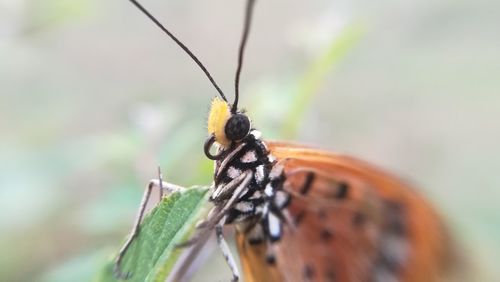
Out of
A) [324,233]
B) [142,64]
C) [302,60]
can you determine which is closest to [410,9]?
[142,64]

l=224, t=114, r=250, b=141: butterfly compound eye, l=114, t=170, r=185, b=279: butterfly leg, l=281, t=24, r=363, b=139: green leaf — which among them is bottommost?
l=114, t=170, r=185, b=279: butterfly leg

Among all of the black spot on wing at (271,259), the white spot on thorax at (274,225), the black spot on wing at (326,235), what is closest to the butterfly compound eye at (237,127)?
the white spot on thorax at (274,225)

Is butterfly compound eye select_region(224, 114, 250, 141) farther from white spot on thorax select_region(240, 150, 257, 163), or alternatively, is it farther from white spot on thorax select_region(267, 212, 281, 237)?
white spot on thorax select_region(267, 212, 281, 237)

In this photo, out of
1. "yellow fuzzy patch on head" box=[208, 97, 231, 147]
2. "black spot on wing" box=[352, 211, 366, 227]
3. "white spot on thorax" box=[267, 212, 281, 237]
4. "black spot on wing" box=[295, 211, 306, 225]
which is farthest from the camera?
"black spot on wing" box=[352, 211, 366, 227]

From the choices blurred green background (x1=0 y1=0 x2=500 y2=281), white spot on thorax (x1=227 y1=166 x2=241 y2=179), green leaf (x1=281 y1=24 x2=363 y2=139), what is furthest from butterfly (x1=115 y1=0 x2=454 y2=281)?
green leaf (x1=281 y1=24 x2=363 y2=139)

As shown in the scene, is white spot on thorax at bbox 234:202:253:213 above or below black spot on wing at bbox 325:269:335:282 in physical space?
above

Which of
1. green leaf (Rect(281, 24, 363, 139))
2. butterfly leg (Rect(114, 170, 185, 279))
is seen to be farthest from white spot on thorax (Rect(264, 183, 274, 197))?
green leaf (Rect(281, 24, 363, 139))

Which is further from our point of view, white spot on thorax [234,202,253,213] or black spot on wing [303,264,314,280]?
black spot on wing [303,264,314,280]

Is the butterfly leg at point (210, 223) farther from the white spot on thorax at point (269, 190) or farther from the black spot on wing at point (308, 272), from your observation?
the black spot on wing at point (308, 272)

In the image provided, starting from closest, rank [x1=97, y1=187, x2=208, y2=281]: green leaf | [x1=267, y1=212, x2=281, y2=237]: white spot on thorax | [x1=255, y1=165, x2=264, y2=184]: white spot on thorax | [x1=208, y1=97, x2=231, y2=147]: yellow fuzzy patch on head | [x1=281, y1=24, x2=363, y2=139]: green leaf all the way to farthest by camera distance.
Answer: [x1=97, y1=187, x2=208, y2=281]: green leaf → [x1=208, y1=97, x2=231, y2=147]: yellow fuzzy patch on head → [x1=255, y1=165, x2=264, y2=184]: white spot on thorax → [x1=267, y1=212, x2=281, y2=237]: white spot on thorax → [x1=281, y1=24, x2=363, y2=139]: green leaf

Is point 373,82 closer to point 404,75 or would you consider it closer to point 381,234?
point 404,75
